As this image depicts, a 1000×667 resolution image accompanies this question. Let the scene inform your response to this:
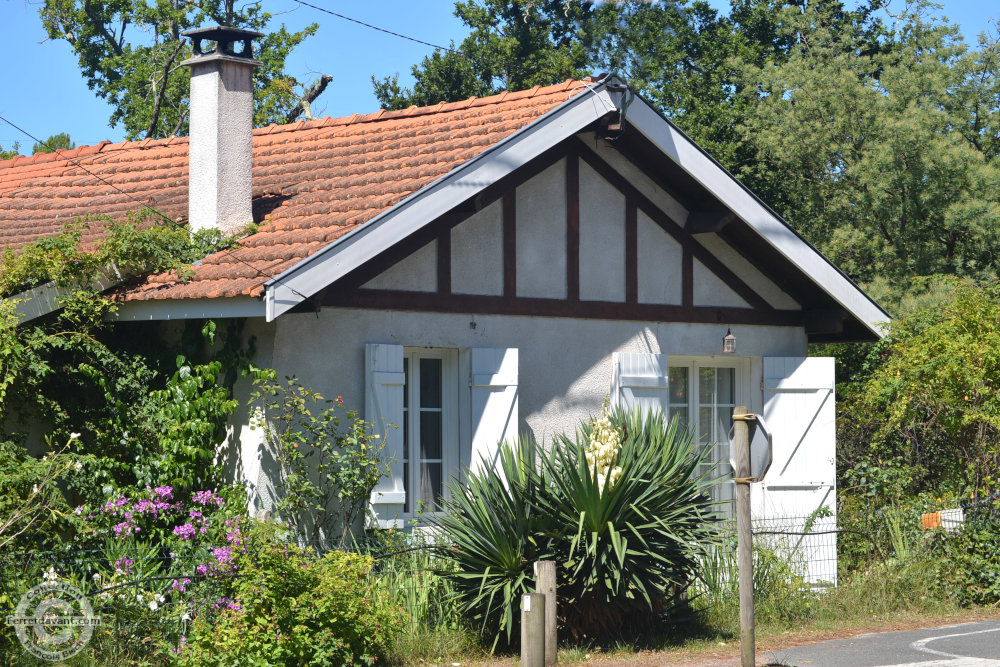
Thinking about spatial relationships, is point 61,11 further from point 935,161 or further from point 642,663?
point 642,663

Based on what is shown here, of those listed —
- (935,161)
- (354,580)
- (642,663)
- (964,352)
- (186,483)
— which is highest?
(935,161)

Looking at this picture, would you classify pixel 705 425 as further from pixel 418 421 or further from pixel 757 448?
pixel 757 448

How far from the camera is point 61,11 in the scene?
3144 centimetres

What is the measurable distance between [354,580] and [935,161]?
58.6 feet

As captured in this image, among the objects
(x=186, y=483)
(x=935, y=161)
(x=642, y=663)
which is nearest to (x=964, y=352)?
(x=642, y=663)

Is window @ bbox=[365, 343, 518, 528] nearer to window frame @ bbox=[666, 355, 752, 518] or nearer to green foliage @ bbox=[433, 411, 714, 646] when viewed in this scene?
green foliage @ bbox=[433, 411, 714, 646]

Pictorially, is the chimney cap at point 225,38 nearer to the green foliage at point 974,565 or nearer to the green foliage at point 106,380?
→ the green foliage at point 106,380

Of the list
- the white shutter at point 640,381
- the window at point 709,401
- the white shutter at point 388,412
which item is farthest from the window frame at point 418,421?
the window at point 709,401

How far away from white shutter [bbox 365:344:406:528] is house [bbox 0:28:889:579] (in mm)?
17

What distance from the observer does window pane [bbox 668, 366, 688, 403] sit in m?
12.2

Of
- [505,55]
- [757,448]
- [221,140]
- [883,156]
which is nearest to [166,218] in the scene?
[221,140]

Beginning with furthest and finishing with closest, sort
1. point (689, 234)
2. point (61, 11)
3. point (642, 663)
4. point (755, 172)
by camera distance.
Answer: point (61, 11) → point (755, 172) → point (689, 234) → point (642, 663)

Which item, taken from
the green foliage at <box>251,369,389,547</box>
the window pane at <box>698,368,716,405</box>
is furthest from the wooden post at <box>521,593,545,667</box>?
the window pane at <box>698,368,716,405</box>

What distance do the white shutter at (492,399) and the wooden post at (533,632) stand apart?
2950mm
